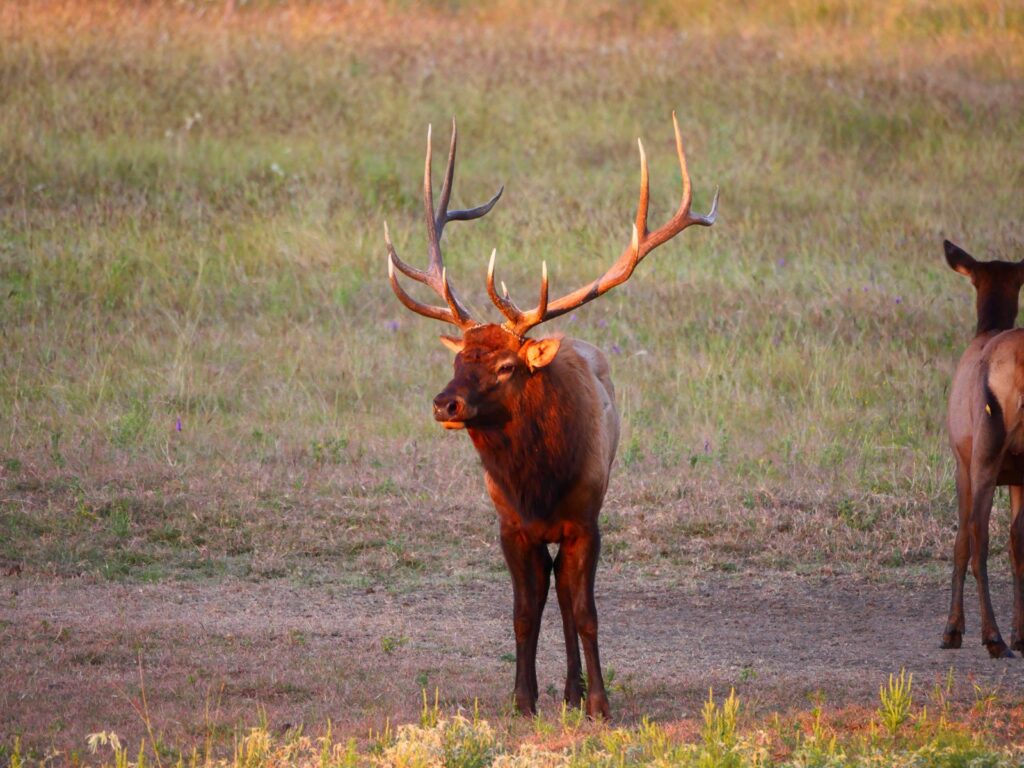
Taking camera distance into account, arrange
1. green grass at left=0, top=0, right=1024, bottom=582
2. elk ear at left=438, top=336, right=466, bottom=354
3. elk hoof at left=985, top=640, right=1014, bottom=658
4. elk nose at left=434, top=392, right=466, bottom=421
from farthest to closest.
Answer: green grass at left=0, top=0, right=1024, bottom=582 → elk hoof at left=985, top=640, right=1014, bottom=658 → elk ear at left=438, top=336, right=466, bottom=354 → elk nose at left=434, top=392, right=466, bottom=421

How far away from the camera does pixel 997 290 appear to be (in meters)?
8.70

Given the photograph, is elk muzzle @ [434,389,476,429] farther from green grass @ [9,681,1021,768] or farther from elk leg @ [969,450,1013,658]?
elk leg @ [969,450,1013,658]

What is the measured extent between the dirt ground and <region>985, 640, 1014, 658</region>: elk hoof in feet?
0.22

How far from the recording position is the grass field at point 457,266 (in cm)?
981

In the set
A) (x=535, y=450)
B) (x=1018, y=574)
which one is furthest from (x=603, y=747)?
(x=1018, y=574)

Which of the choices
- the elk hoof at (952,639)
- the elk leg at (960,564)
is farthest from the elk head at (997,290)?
the elk hoof at (952,639)

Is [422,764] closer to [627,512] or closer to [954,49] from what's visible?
[627,512]

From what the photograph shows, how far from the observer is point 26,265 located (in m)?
14.9

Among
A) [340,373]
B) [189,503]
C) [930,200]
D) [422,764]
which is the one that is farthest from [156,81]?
[422,764]

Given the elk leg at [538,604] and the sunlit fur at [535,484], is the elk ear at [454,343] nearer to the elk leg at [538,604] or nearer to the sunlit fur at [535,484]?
the sunlit fur at [535,484]

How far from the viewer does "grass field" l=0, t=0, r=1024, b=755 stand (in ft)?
32.2

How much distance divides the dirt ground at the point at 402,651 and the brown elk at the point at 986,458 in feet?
0.78

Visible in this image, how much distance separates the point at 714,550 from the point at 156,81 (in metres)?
13.0

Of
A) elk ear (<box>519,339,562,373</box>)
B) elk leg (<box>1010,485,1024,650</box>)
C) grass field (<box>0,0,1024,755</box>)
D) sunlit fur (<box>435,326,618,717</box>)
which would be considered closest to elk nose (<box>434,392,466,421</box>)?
sunlit fur (<box>435,326,618,717</box>)
